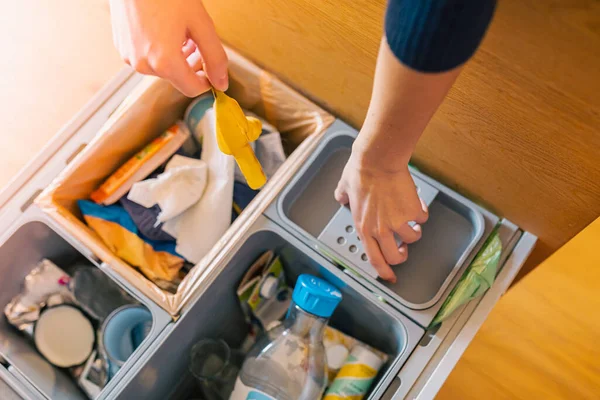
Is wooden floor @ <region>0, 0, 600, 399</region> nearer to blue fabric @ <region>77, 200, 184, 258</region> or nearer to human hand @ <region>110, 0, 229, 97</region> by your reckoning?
blue fabric @ <region>77, 200, 184, 258</region>

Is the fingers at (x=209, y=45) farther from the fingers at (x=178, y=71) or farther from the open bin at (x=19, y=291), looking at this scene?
the open bin at (x=19, y=291)

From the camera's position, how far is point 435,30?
1.16 ft

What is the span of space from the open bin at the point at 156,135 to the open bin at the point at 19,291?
0.02 metres

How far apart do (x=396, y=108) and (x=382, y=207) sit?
0.68ft

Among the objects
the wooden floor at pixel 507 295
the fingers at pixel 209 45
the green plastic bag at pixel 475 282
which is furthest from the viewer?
the wooden floor at pixel 507 295

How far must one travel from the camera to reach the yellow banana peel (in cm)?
63

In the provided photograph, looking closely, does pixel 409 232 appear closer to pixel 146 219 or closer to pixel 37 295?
pixel 146 219

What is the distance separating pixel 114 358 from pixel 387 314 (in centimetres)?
39

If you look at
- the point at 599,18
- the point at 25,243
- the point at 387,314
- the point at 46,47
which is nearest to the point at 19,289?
the point at 25,243

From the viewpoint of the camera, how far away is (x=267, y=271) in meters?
0.81

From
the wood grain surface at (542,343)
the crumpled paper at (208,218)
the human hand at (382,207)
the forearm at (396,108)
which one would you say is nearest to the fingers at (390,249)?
the human hand at (382,207)

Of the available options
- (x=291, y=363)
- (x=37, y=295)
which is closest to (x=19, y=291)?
(x=37, y=295)

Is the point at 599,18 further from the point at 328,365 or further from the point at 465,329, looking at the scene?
the point at 328,365

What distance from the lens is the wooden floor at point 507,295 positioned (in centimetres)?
93
